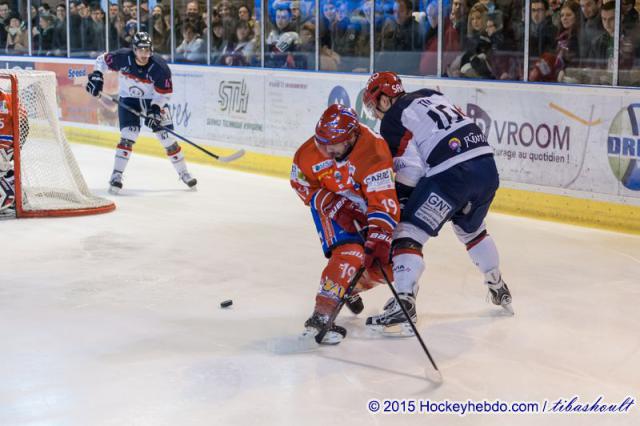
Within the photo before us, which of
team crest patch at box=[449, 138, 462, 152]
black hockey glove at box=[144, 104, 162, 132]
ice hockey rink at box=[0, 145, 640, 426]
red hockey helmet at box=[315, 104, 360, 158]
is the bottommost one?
ice hockey rink at box=[0, 145, 640, 426]

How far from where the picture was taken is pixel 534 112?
6797 millimetres

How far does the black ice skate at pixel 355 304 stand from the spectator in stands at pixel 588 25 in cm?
313

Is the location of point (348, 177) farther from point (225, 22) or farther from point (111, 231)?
point (225, 22)

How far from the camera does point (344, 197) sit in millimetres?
3963

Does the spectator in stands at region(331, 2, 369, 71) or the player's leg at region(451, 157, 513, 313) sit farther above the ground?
the spectator in stands at region(331, 2, 369, 71)

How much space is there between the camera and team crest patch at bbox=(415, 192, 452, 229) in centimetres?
395

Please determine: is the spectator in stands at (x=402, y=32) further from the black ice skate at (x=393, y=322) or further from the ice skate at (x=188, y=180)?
the black ice skate at (x=393, y=322)

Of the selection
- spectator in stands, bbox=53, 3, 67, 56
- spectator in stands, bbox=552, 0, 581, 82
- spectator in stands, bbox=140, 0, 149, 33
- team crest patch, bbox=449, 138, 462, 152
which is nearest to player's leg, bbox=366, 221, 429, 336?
team crest patch, bbox=449, 138, 462, 152

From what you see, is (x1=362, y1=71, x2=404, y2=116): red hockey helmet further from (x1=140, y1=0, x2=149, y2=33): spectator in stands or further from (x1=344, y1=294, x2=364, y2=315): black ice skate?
(x1=140, y1=0, x2=149, y2=33): spectator in stands

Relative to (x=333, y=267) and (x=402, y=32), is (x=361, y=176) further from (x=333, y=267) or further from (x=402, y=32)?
(x=402, y=32)

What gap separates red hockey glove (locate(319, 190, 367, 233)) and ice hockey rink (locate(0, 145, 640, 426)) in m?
0.44

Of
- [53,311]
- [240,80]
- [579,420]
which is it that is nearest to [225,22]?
[240,80]

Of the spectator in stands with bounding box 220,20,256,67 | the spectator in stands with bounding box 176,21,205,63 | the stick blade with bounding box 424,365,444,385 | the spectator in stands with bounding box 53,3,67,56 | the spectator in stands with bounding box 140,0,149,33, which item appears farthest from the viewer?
the spectator in stands with bounding box 53,3,67,56

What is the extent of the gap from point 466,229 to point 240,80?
5.37 meters
